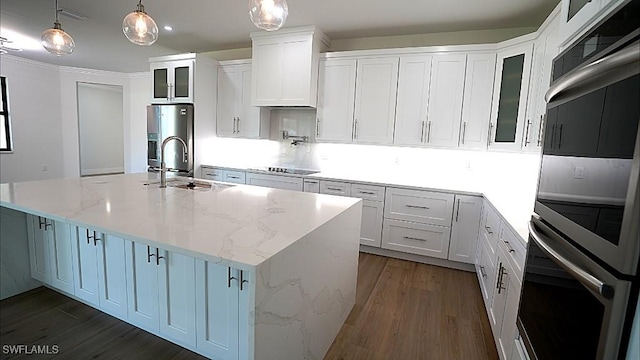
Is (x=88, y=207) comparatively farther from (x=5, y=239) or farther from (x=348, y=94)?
(x=348, y=94)

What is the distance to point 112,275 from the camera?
6.33 feet

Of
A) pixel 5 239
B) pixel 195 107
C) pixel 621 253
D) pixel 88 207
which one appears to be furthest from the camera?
pixel 195 107

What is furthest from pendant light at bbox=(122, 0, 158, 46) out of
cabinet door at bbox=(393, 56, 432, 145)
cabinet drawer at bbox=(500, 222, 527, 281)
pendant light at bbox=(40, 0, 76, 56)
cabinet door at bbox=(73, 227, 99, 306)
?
cabinet drawer at bbox=(500, 222, 527, 281)

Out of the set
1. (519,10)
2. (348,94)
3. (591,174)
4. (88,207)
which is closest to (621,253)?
(591,174)

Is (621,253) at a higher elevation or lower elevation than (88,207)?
higher

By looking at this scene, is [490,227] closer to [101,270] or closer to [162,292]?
[162,292]

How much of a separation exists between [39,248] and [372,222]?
9.99ft

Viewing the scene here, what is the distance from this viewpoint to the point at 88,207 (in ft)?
5.71

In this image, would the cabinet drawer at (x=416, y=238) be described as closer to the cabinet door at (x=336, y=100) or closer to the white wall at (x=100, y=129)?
the cabinet door at (x=336, y=100)

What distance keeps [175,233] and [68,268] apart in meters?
1.47

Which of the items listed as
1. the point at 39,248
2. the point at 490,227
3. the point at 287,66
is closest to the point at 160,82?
the point at 287,66

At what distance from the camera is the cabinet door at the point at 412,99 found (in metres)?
3.51

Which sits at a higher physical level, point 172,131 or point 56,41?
point 56,41

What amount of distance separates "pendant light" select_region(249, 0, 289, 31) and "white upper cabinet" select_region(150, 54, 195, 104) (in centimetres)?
282
